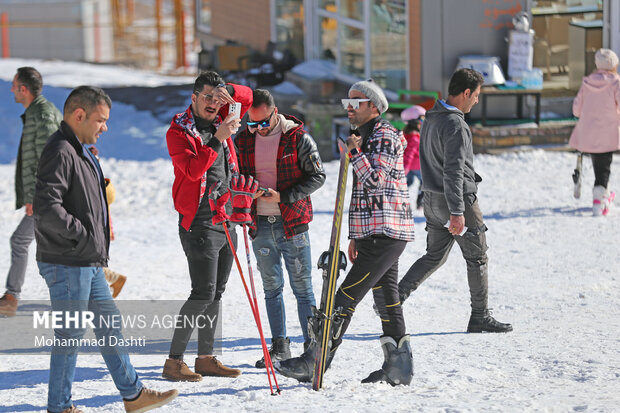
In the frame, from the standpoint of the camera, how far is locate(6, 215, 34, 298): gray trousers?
23.6ft

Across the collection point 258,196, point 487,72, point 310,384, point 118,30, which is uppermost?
point 118,30

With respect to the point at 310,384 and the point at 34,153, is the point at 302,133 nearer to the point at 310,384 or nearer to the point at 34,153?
the point at 310,384

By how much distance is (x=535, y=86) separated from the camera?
13.0m

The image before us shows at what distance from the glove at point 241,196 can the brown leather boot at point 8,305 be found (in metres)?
2.65

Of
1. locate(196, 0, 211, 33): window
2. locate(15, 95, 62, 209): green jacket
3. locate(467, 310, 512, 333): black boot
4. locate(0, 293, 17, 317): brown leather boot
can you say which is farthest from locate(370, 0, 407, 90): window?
locate(196, 0, 211, 33): window

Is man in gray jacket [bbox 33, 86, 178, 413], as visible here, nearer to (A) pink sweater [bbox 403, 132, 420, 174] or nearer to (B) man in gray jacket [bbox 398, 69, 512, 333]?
(B) man in gray jacket [bbox 398, 69, 512, 333]

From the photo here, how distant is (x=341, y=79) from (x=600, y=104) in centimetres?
693

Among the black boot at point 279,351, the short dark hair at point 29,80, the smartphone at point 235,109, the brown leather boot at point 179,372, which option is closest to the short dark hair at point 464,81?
the smartphone at point 235,109

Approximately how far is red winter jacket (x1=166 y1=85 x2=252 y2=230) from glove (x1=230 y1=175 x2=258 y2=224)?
18cm

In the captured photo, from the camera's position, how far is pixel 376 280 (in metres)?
5.24

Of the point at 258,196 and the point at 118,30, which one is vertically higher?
the point at 118,30

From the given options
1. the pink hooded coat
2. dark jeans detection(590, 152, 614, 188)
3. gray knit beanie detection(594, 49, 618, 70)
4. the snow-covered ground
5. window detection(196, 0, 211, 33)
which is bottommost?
the snow-covered ground

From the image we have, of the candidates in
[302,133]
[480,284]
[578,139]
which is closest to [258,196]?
[302,133]

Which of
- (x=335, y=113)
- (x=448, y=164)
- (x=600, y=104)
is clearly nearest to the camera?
(x=448, y=164)
